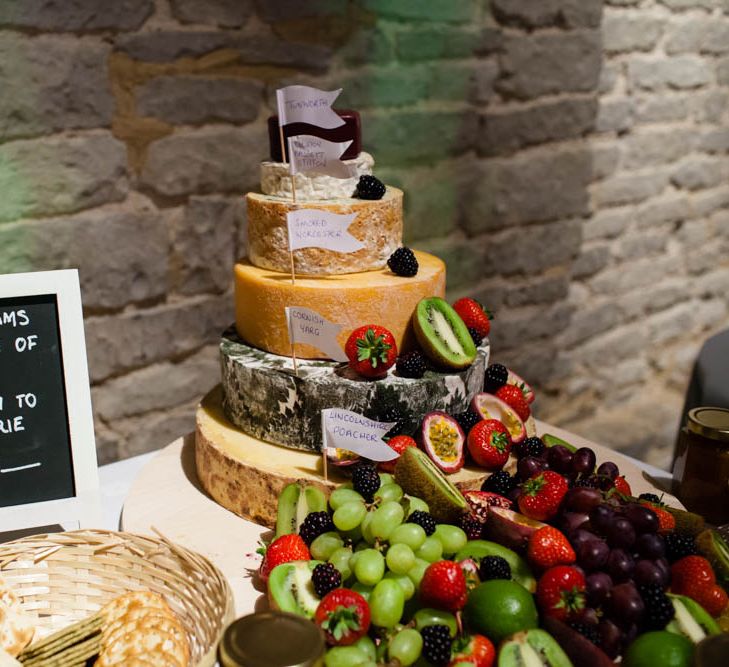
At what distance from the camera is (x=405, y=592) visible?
4.07 feet

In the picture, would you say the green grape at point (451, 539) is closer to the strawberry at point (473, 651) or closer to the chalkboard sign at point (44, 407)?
the strawberry at point (473, 651)

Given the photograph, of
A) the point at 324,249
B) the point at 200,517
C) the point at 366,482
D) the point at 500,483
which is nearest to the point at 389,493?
the point at 366,482

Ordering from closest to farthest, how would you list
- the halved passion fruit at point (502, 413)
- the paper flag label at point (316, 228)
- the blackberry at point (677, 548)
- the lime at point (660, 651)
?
the lime at point (660, 651) < the blackberry at point (677, 548) < the paper flag label at point (316, 228) < the halved passion fruit at point (502, 413)

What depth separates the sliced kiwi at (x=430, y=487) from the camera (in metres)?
1.40

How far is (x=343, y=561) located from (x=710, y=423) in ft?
2.79

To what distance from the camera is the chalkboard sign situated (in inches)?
56.1

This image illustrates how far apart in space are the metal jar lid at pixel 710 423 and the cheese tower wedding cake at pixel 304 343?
1.52ft

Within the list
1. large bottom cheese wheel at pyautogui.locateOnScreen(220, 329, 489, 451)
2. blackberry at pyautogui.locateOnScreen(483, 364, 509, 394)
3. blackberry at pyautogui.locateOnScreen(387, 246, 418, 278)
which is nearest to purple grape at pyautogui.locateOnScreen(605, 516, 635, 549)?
large bottom cheese wheel at pyautogui.locateOnScreen(220, 329, 489, 451)

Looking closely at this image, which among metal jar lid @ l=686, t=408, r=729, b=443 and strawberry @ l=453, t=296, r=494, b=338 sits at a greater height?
strawberry @ l=453, t=296, r=494, b=338

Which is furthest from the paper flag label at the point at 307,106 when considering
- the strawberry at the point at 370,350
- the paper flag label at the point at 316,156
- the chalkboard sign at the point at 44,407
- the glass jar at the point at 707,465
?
the glass jar at the point at 707,465

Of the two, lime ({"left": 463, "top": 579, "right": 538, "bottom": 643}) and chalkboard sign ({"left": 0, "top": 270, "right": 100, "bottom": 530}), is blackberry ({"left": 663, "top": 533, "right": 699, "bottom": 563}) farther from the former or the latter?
chalkboard sign ({"left": 0, "top": 270, "right": 100, "bottom": 530})

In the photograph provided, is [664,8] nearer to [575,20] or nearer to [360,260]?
[575,20]

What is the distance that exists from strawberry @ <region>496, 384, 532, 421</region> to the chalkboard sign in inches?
36.6

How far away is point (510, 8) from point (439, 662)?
7.64 feet
